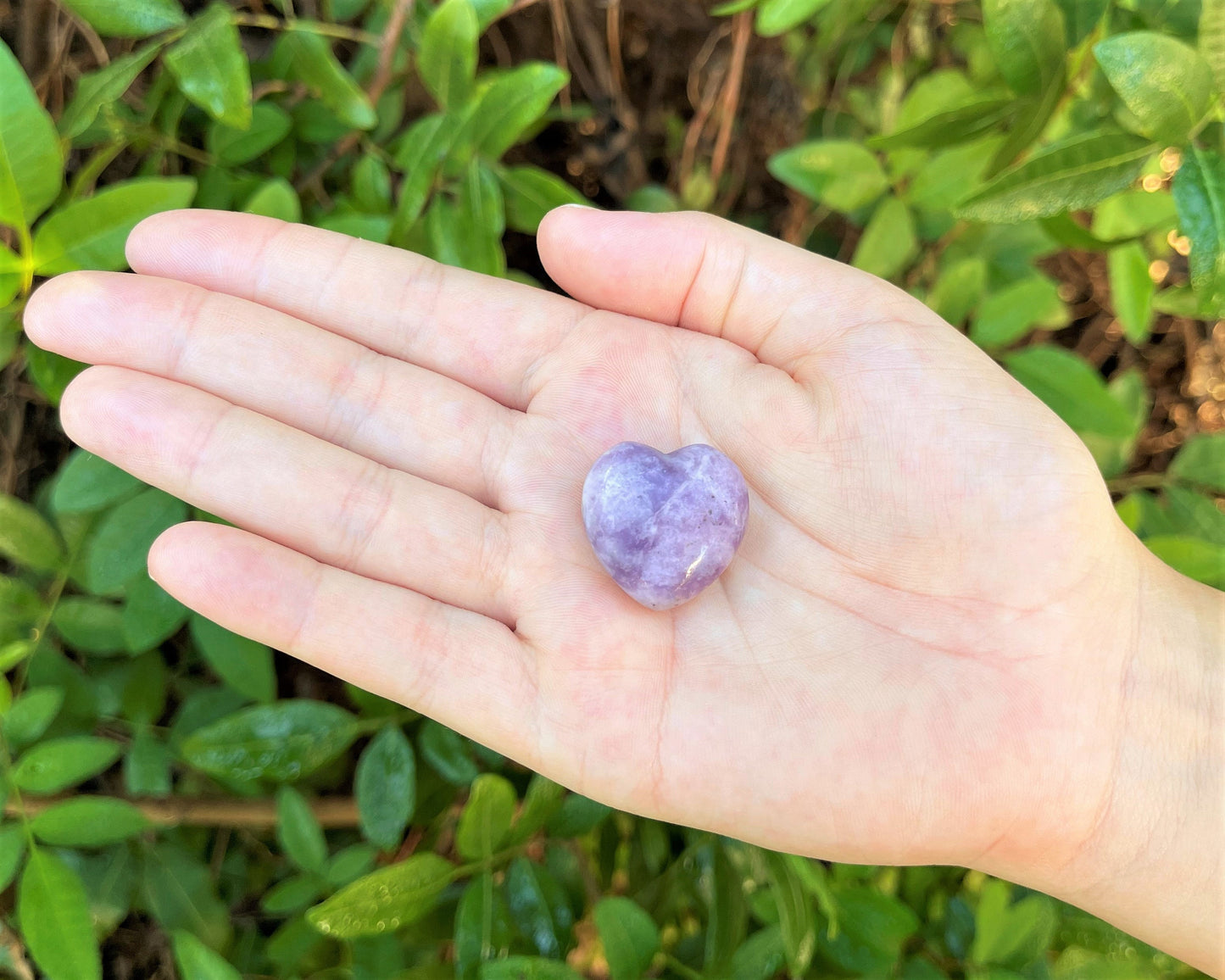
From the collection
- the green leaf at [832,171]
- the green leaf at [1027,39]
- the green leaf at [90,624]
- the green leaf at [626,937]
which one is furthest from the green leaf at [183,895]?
the green leaf at [1027,39]

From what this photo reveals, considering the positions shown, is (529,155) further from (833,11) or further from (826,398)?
(826,398)

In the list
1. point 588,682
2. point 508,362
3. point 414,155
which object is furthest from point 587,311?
point 588,682

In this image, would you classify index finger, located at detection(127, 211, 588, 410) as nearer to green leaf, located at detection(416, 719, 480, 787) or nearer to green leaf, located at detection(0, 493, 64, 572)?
green leaf, located at detection(0, 493, 64, 572)

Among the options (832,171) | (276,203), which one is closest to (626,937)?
(276,203)

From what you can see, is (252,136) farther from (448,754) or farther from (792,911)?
(792,911)

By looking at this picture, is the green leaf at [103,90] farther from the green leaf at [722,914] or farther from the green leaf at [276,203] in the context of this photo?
the green leaf at [722,914]

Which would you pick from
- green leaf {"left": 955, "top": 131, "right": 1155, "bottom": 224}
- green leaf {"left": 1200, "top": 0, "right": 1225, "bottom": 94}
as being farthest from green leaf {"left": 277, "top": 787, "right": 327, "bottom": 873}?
green leaf {"left": 1200, "top": 0, "right": 1225, "bottom": 94}
